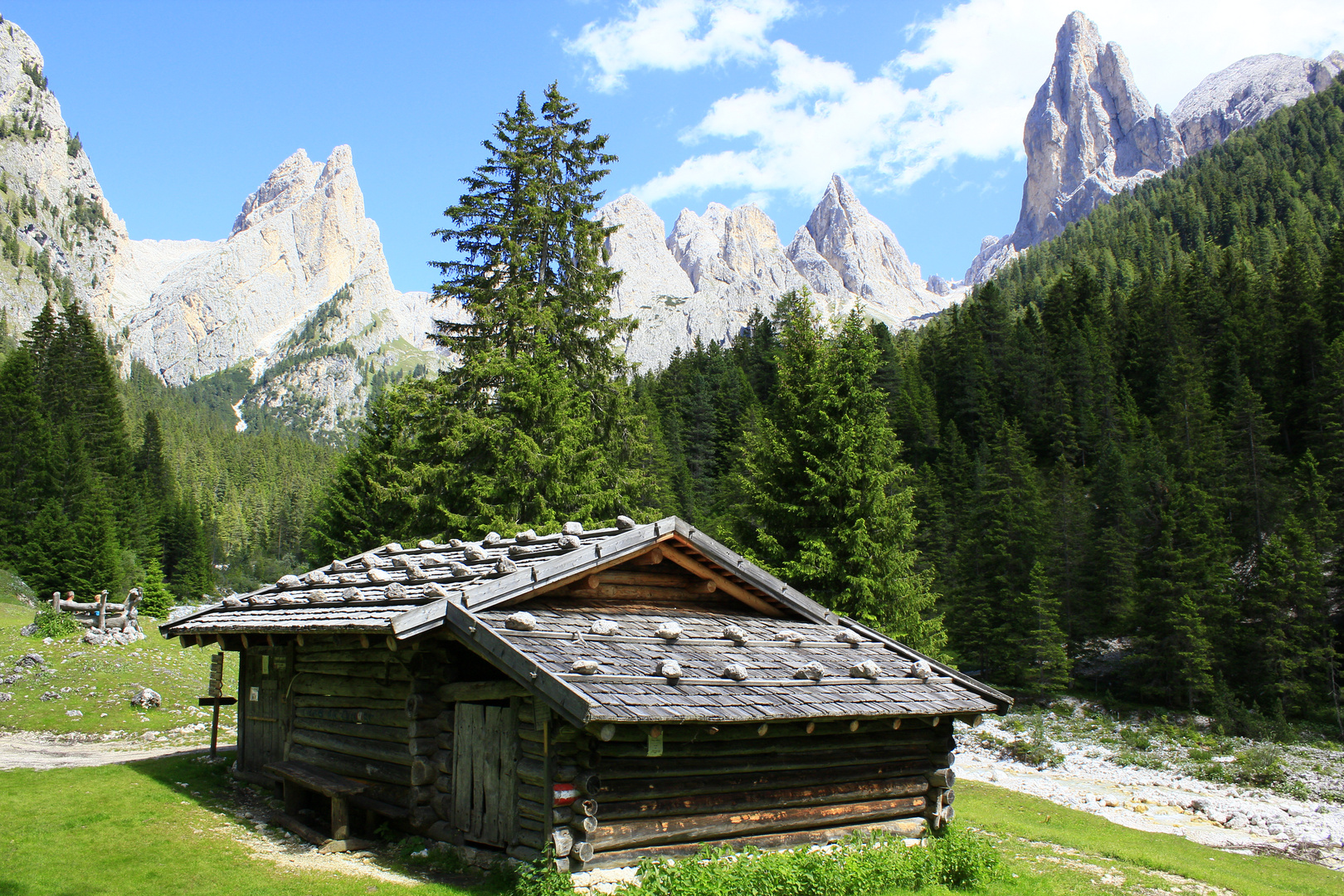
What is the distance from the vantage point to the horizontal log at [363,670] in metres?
11.2

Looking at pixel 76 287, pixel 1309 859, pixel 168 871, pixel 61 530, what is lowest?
pixel 1309 859

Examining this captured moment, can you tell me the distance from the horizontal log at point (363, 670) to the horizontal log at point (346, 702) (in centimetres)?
31

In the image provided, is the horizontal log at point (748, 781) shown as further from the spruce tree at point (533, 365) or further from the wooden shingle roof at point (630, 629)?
the spruce tree at point (533, 365)

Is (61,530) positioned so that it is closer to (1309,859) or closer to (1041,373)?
(1309,859)

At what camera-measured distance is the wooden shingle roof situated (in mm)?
8867

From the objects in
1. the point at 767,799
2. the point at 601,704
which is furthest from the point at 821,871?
the point at 601,704

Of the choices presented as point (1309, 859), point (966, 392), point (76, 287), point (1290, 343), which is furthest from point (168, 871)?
point (76, 287)

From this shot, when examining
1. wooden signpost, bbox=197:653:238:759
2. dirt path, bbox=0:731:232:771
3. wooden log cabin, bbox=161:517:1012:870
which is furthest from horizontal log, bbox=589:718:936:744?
dirt path, bbox=0:731:232:771

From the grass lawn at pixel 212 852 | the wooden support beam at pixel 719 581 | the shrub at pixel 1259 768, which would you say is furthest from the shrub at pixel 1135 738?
the wooden support beam at pixel 719 581

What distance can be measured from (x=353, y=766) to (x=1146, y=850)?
13.7 metres

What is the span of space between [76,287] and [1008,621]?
202m

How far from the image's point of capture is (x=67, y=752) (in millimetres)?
17422

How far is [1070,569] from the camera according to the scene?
161 feet

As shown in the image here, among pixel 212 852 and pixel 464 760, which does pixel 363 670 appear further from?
pixel 212 852
